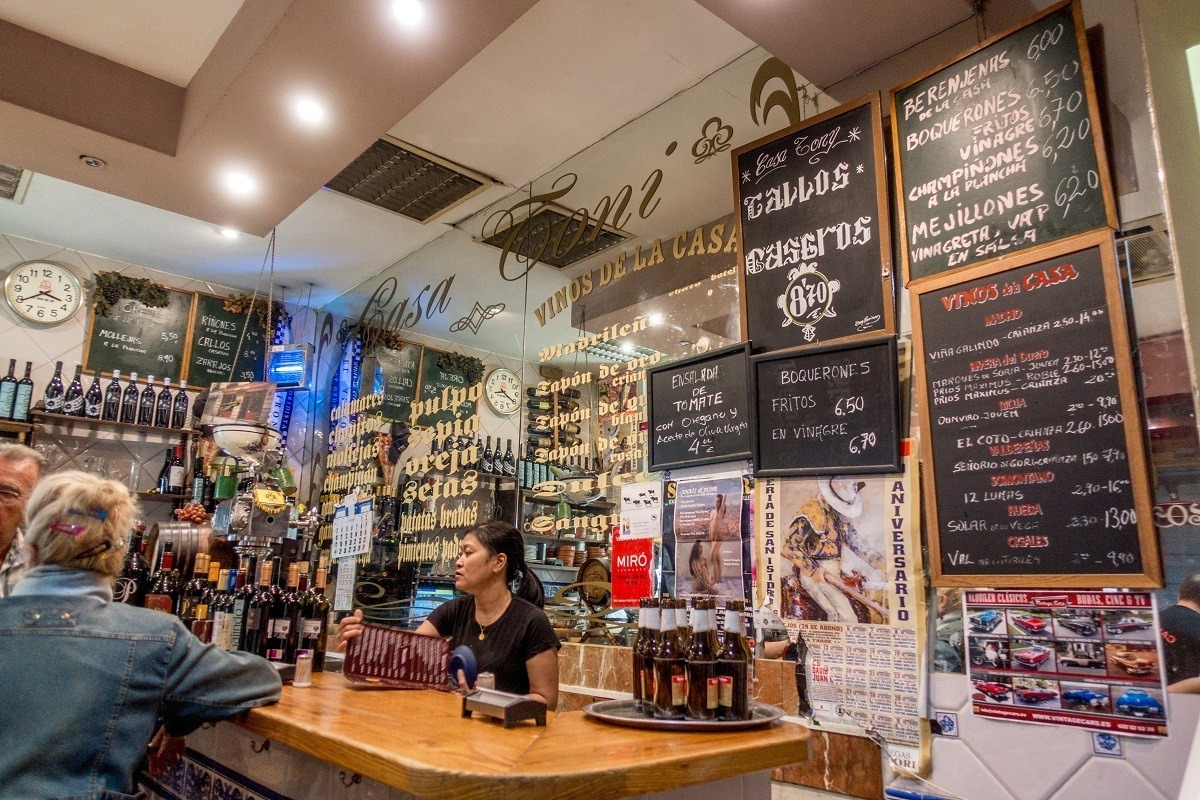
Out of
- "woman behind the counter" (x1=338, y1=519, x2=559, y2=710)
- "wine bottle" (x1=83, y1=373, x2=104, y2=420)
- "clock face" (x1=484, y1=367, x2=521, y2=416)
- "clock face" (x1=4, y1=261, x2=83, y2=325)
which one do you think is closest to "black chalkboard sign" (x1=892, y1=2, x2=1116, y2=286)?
"woman behind the counter" (x1=338, y1=519, x2=559, y2=710)

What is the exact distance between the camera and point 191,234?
5.93 metres

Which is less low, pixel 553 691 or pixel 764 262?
pixel 764 262

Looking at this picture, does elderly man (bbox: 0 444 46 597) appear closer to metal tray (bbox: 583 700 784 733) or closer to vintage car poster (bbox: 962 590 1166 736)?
metal tray (bbox: 583 700 784 733)

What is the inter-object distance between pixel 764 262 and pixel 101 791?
2801 millimetres

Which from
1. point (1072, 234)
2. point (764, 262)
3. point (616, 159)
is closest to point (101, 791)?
point (764, 262)

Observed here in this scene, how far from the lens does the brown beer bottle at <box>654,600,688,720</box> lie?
1.89 meters

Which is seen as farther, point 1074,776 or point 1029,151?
point 1029,151

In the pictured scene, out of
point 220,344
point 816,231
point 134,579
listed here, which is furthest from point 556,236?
point 220,344

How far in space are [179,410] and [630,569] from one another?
4682 mm

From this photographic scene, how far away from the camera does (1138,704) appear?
2131 mm

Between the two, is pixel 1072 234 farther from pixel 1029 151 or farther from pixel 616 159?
pixel 616 159

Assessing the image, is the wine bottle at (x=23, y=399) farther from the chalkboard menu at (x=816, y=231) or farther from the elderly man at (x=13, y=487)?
the chalkboard menu at (x=816, y=231)

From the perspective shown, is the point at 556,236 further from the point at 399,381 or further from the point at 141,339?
the point at 141,339

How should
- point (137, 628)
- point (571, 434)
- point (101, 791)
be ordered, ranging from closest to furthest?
point (101, 791) < point (137, 628) < point (571, 434)
